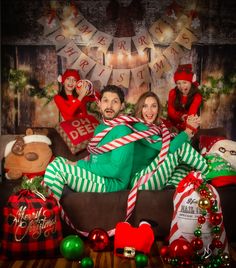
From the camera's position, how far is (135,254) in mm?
2244

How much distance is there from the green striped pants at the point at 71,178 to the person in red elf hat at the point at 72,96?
1005 mm

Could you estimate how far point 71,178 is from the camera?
254cm

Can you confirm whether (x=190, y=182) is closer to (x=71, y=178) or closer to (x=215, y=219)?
(x=215, y=219)

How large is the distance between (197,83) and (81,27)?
45.0 inches

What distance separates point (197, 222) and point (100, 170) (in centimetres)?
73

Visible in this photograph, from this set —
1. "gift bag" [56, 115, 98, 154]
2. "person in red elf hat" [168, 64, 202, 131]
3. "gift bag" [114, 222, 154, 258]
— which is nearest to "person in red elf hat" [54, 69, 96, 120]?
"gift bag" [56, 115, 98, 154]

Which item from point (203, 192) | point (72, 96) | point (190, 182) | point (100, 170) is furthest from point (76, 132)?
point (203, 192)

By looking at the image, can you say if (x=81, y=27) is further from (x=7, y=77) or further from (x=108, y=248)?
(x=108, y=248)

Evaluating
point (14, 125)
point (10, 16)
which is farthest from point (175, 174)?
point (10, 16)

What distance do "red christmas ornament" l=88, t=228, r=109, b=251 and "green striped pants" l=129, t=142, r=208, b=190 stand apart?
42cm

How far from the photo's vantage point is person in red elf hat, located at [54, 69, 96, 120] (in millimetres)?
3545

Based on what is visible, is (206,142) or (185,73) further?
(185,73)

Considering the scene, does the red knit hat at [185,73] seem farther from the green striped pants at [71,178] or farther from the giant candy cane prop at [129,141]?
the green striped pants at [71,178]

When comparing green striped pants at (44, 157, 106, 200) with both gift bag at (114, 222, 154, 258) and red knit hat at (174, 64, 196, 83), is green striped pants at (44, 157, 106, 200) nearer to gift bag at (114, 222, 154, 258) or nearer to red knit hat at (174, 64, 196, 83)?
gift bag at (114, 222, 154, 258)
